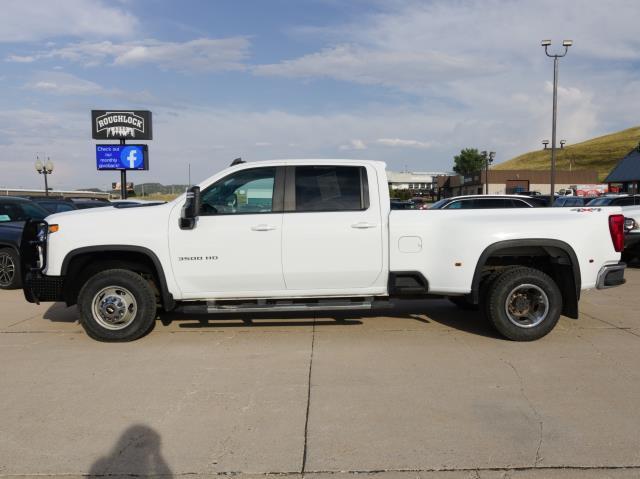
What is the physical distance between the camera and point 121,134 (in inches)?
902

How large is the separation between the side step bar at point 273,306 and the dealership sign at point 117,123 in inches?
725

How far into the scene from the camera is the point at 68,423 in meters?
4.09

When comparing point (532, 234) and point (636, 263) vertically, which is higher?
point (532, 234)

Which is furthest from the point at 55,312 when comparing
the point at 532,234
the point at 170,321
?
the point at 532,234

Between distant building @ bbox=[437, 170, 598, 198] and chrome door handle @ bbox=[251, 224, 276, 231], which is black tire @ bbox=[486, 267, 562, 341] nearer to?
chrome door handle @ bbox=[251, 224, 276, 231]

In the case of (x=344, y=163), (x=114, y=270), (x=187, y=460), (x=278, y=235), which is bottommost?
(x=187, y=460)

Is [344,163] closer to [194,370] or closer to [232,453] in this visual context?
[194,370]

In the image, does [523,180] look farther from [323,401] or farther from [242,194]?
[323,401]

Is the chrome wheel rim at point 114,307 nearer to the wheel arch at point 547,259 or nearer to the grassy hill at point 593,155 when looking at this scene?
the wheel arch at point 547,259

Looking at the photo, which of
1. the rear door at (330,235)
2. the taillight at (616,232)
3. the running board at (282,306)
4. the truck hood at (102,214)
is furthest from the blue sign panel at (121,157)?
the taillight at (616,232)

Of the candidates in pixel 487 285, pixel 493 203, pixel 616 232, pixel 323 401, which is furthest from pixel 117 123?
pixel 323 401

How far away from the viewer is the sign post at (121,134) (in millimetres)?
22719

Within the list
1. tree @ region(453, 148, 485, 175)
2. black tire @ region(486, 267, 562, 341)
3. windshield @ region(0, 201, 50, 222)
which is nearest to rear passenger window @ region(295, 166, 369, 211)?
black tire @ region(486, 267, 562, 341)

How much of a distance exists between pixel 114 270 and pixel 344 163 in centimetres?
276
